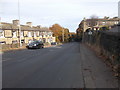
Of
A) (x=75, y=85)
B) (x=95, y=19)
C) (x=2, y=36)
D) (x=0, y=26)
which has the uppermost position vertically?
(x=95, y=19)

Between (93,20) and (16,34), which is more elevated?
(93,20)

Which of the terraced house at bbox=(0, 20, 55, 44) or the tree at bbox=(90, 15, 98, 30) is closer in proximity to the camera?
the terraced house at bbox=(0, 20, 55, 44)

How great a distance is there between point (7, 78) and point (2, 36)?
37497mm

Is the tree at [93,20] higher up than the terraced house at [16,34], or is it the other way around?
the tree at [93,20]

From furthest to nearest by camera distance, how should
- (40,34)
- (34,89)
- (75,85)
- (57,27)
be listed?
(57,27) → (40,34) → (75,85) → (34,89)

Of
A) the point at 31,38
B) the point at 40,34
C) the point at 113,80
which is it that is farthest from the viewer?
the point at 40,34

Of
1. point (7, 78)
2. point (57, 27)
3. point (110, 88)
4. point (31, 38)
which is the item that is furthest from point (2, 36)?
point (57, 27)

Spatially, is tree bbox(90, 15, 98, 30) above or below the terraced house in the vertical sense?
above

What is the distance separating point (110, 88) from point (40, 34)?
198ft

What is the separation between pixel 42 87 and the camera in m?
5.61

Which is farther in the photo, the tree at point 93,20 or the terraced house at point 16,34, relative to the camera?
the tree at point 93,20

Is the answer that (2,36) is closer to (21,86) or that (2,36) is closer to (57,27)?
(21,86)

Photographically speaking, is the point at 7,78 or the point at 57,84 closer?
the point at 57,84

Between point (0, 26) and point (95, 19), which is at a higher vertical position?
point (95, 19)
